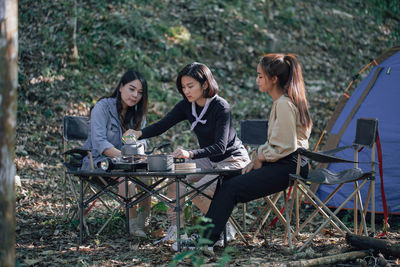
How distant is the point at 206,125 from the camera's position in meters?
3.92

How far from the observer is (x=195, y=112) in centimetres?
400

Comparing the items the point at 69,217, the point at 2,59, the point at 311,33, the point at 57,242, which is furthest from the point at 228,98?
the point at 2,59

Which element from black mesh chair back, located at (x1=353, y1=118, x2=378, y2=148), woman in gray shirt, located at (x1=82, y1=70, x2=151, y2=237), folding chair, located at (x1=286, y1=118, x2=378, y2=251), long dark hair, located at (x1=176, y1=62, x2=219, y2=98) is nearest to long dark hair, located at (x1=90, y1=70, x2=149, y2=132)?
woman in gray shirt, located at (x1=82, y1=70, x2=151, y2=237)

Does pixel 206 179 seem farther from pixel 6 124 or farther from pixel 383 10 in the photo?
pixel 383 10

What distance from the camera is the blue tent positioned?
4730 millimetres

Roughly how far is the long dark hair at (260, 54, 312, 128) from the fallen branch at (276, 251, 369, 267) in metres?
0.95

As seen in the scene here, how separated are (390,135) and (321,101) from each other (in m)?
4.03

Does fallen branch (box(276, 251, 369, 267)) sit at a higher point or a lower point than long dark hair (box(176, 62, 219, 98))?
lower

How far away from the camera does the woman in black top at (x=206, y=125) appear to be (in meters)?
3.80

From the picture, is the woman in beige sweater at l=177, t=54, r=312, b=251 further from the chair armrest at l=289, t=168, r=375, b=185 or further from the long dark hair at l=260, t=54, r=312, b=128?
the chair armrest at l=289, t=168, r=375, b=185

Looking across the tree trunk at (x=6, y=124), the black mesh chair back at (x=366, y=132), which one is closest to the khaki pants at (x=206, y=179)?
the black mesh chair back at (x=366, y=132)

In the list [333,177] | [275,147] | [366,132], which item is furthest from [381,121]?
[275,147]

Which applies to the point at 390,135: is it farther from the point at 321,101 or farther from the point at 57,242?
the point at 321,101

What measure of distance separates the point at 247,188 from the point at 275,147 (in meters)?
0.36
